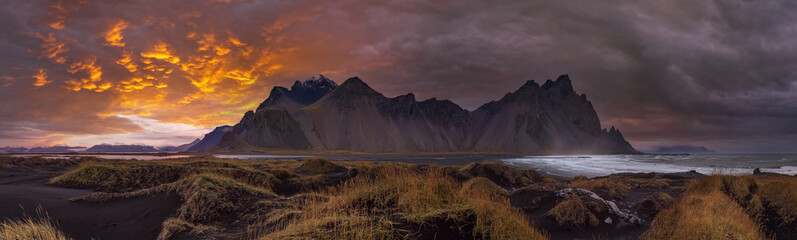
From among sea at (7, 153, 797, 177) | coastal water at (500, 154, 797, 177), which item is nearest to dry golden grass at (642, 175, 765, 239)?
sea at (7, 153, 797, 177)

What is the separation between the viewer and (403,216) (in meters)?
6.79

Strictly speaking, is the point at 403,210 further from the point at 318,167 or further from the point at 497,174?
the point at 318,167

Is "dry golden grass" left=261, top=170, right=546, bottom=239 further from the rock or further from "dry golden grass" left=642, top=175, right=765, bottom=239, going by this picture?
the rock

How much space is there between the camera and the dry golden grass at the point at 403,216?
595 cm

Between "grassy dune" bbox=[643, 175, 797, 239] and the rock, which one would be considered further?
the rock

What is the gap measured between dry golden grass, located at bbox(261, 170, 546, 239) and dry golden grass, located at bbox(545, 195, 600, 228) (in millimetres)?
6438

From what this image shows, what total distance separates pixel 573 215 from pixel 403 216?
9429 mm

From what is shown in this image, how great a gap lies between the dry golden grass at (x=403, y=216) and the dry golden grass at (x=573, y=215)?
253 inches

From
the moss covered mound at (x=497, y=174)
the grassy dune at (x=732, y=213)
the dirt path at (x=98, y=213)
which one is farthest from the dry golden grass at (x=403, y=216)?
the moss covered mound at (x=497, y=174)

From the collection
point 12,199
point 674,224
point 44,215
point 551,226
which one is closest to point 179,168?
point 12,199

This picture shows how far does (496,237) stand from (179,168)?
1979cm

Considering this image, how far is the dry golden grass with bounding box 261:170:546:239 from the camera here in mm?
5954

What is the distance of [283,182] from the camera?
2162 cm

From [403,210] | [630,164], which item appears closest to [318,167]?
[403,210]
